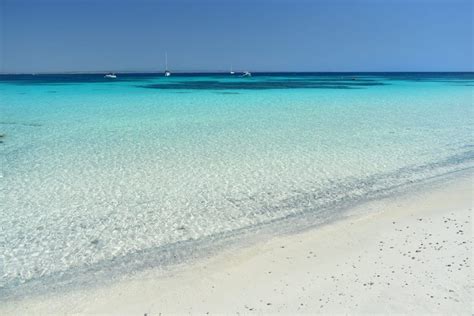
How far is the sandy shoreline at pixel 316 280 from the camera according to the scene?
12.7 feet

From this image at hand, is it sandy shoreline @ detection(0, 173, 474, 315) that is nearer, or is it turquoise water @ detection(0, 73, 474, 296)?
sandy shoreline @ detection(0, 173, 474, 315)

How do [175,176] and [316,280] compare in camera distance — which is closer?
[316,280]

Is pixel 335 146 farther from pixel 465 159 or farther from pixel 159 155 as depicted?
pixel 159 155

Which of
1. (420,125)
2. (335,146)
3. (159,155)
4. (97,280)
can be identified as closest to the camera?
(97,280)

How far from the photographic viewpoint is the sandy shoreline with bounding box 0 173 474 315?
12.7 ft

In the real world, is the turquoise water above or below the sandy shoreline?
above

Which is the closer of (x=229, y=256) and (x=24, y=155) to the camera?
(x=229, y=256)

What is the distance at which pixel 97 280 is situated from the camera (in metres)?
4.53

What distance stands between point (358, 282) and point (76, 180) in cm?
584

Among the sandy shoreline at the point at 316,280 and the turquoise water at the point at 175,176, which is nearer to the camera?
the sandy shoreline at the point at 316,280

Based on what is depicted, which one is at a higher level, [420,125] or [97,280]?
[420,125]

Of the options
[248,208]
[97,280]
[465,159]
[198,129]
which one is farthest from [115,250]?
[198,129]

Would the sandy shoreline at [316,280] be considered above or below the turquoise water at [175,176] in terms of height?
below

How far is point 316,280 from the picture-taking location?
14.2 feet
